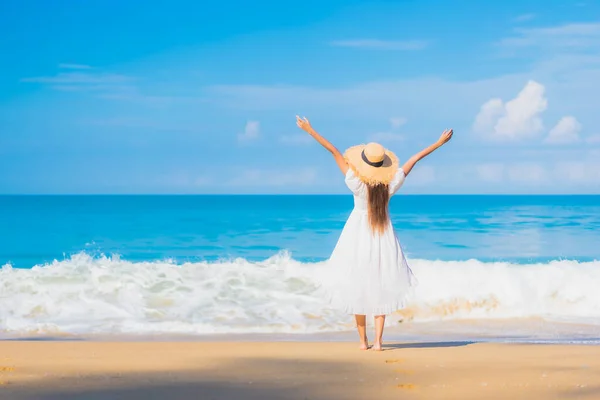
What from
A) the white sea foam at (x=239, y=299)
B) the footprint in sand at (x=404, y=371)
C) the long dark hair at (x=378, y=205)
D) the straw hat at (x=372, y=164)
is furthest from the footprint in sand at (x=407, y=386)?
the white sea foam at (x=239, y=299)

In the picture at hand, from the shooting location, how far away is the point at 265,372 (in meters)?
6.67

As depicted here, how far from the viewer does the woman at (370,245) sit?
24.6 feet

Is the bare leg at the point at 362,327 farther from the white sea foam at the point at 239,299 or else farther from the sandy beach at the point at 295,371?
the white sea foam at the point at 239,299

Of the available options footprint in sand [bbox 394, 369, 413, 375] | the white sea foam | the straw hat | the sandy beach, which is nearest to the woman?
the straw hat

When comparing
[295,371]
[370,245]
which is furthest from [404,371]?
[370,245]

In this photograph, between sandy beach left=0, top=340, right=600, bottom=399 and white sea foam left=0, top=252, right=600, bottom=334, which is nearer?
sandy beach left=0, top=340, right=600, bottom=399

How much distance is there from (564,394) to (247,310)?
6.81m

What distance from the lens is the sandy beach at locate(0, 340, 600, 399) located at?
5820 mm

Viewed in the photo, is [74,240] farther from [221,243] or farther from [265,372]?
[265,372]

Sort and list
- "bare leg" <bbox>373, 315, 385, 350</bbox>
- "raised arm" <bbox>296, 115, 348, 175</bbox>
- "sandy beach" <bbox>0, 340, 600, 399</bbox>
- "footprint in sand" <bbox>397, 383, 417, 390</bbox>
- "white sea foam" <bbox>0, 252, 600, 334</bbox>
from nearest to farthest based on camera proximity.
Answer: "sandy beach" <bbox>0, 340, 600, 399</bbox>, "footprint in sand" <bbox>397, 383, 417, 390</bbox>, "raised arm" <bbox>296, 115, 348, 175</bbox>, "bare leg" <bbox>373, 315, 385, 350</bbox>, "white sea foam" <bbox>0, 252, 600, 334</bbox>

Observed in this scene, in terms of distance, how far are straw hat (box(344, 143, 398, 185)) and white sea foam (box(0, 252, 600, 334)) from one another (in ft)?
11.6

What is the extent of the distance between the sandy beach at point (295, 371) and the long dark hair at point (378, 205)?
1190 mm

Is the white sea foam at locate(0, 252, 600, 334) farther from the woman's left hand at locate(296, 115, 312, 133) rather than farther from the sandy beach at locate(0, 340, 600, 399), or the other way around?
the woman's left hand at locate(296, 115, 312, 133)

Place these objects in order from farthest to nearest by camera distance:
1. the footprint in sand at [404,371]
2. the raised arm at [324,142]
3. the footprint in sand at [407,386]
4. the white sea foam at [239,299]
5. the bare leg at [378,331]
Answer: the white sea foam at [239,299]
the bare leg at [378,331]
the raised arm at [324,142]
the footprint in sand at [404,371]
the footprint in sand at [407,386]
